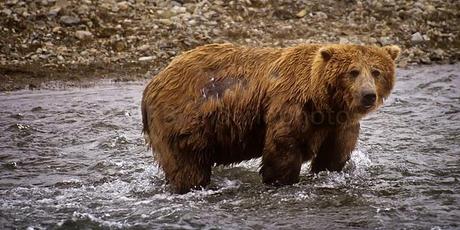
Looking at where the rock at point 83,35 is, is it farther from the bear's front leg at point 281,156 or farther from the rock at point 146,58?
the bear's front leg at point 281,156

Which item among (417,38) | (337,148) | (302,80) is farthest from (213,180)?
(417,38)

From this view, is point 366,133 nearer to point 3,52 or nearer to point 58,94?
point 58,94

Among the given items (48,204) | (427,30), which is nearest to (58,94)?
(48,204)

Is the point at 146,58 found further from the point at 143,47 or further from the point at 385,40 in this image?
the point at 385,40

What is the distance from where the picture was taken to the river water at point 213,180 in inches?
237

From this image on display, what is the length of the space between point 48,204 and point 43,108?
173 inches

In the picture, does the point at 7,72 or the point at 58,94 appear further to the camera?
the point at 7,72

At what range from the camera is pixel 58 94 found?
11.6 metres

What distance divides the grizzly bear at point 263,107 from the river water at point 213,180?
28 cm

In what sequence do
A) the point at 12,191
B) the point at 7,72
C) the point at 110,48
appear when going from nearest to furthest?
1. the point at 12,191
2. the point at 7,72
3. the point at 110,48

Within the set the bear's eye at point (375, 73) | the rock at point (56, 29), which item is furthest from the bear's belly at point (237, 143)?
the rock at point (56, 29)

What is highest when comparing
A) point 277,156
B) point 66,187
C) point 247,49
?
point 247,49

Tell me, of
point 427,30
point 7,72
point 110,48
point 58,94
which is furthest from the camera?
point 427,30

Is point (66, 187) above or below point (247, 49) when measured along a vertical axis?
below
